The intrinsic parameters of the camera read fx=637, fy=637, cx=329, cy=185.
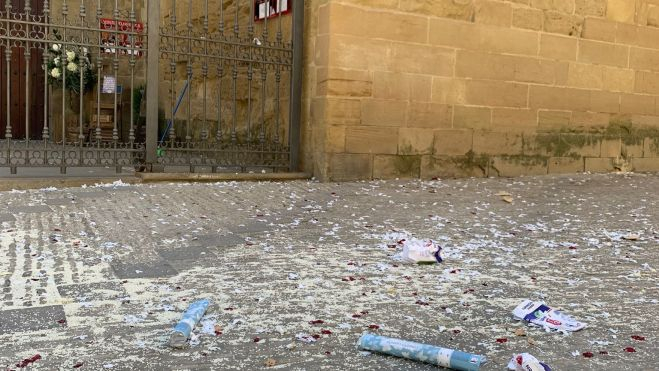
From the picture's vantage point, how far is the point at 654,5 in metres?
8.70

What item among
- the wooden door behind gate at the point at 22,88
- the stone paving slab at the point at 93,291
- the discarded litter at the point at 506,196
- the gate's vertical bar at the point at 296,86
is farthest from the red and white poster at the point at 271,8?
the wooden door behind gate at the point at 22,88

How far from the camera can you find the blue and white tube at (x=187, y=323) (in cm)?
242

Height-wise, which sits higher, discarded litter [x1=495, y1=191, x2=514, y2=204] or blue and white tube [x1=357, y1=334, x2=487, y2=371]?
discarded litter [x1=495, y1=191, x2=514, y2=204]

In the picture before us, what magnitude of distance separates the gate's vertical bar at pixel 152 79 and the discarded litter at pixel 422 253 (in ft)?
11.4

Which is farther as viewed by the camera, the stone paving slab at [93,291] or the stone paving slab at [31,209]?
the stone paving slab at [31,209]

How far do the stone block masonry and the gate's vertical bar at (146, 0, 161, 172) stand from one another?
164 cm

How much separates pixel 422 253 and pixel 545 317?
44.1 inches

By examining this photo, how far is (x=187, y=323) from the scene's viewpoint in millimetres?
2535

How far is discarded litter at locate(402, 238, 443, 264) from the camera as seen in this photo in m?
3.81

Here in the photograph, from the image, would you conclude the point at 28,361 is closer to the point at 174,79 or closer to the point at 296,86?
the point at 296,86

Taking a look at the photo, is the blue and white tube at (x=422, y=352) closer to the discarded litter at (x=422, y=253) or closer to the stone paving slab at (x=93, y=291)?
the stone paving slab at (x=93, y=291)

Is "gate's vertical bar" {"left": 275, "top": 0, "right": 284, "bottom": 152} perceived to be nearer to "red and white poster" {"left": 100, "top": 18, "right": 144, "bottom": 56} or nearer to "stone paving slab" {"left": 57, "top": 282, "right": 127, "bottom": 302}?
"red and white poster" {"left": 100, "top": 18, "right": 144, "bottom": 56}

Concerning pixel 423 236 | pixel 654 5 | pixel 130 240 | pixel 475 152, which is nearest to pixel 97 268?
pixel 130 240

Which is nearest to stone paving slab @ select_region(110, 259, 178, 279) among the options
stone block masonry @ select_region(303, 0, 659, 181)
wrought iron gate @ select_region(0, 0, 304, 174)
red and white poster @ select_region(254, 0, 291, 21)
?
wrought iron gate @ select_region(0, 0, 304, 174)
